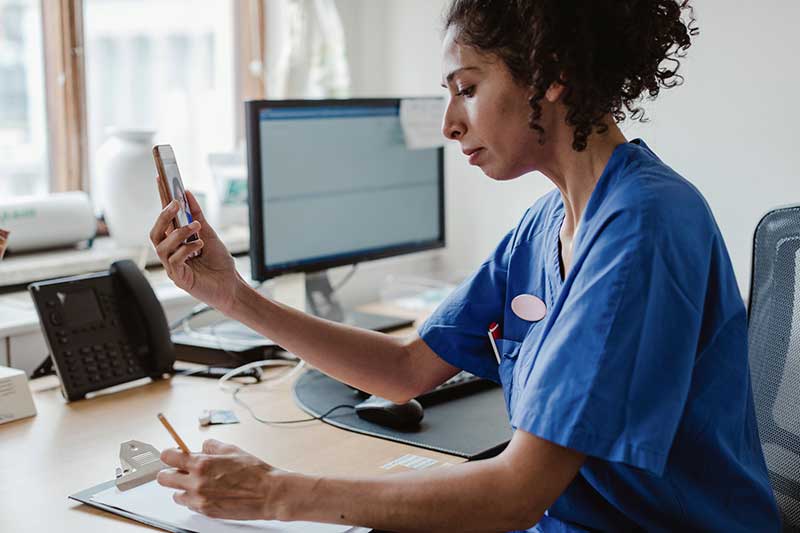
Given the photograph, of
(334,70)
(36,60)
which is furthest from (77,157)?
(334,70)

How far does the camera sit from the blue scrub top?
0.92 metres

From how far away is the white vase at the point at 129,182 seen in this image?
204cm

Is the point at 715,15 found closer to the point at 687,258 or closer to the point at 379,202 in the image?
the point at 379,202

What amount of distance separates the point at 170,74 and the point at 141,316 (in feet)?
3.96

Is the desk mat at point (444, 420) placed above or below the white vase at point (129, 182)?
below

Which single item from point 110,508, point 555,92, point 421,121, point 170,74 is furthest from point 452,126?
point 170,74

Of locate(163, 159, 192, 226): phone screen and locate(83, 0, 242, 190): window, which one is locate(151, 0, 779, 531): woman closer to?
locate(163, 159, 192, 226): phone screen

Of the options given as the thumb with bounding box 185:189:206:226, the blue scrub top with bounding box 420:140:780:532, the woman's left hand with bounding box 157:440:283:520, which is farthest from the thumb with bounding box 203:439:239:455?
the thumb with bounding box 185:189:206:226

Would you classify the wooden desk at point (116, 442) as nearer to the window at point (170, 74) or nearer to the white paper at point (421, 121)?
the white paper at point (421, 121)

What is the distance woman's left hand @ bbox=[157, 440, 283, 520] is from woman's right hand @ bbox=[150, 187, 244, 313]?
34cm

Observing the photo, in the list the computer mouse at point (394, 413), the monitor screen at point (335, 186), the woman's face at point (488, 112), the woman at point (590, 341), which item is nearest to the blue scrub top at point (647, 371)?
the woman at point (590, 341)

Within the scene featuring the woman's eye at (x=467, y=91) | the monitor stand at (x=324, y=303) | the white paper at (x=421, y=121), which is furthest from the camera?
the white paper at (x=421, y=121)

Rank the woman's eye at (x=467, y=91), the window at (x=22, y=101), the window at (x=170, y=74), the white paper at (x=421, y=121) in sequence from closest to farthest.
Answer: the woman's eye at (x=467, y=91) → the white paper at (x=421, y=121) → the window at (x=22, y=101) → the window at (x=170, y=74)

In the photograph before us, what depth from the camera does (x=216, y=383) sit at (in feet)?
5.27
